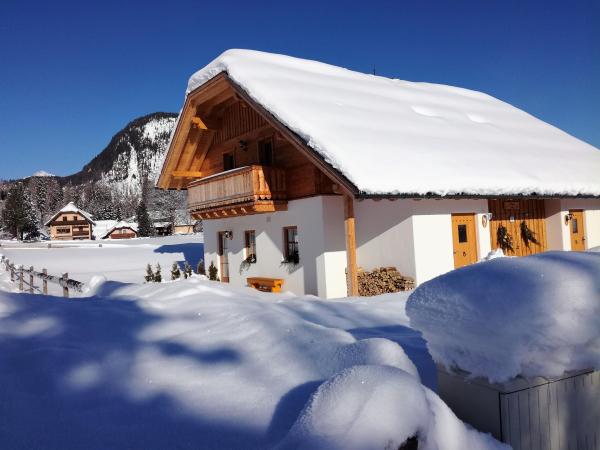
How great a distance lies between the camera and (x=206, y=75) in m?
13.7

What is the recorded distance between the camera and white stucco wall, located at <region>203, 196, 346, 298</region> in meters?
12.0

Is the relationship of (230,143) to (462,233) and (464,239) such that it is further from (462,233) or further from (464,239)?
(464,239)

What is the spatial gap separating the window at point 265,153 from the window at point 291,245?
7.58 feet

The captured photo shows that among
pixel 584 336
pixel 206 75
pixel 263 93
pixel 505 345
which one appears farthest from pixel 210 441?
pixel 206 75

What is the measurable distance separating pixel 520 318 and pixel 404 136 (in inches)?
428

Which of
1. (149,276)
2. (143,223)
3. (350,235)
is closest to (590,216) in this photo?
(350,235)

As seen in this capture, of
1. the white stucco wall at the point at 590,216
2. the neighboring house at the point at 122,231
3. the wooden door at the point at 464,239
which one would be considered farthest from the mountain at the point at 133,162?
the wooden door at the point at 464,239

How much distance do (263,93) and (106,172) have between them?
198603mm

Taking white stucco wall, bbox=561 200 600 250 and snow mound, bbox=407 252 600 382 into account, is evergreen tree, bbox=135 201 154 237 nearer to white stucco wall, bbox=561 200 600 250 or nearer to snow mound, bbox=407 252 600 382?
white stucco wall, bbox=561 200 600 250

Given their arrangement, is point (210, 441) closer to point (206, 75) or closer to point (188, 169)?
point (206, 75)

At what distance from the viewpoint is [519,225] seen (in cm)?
1436

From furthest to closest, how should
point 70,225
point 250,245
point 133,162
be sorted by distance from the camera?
point 133,162 < point 70,225 < point 250,245

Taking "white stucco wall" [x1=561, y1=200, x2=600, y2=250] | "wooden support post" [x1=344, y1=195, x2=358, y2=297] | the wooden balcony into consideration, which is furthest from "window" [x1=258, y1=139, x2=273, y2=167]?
"white stucco wall" [x1=561, y1=200, x2=600, y2=250]

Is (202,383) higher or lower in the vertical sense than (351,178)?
lower
